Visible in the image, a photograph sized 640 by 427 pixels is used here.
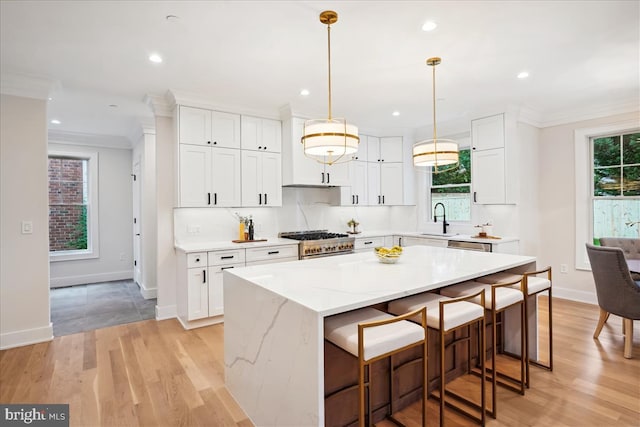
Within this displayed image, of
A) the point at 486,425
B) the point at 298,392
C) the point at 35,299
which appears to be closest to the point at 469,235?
the point at 486,425

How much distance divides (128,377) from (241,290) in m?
1.41

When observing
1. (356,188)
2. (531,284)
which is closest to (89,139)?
(356,188)

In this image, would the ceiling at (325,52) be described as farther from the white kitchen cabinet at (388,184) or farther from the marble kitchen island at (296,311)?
the marble kitchen island at (296,311)

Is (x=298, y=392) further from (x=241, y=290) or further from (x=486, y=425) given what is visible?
(x=486, y=425)

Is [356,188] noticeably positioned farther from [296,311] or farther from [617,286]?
[296,311]

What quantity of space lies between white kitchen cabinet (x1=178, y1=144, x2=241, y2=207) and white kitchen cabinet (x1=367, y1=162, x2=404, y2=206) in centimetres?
246

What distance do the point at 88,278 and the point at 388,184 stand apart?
5.62 meters

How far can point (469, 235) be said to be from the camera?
5.09 metres

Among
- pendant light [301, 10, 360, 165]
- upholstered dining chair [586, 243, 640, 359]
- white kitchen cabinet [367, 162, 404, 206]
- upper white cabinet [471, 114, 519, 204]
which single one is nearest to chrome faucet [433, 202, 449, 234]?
white kitchen cabinet [367, 162, 404, 206]

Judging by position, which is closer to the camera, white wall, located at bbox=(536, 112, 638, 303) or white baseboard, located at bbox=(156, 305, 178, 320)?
white baseboard, located at bbox=(156, 305, 178, 320)

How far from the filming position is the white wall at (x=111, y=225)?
6.02 metres

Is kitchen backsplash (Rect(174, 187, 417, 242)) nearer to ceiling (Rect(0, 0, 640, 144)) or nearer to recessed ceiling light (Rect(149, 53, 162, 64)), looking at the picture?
ceiling (Rect(0, 0, 640, 144))

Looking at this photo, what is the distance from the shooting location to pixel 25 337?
11.1 ft

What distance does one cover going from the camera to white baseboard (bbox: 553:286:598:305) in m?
4.53
